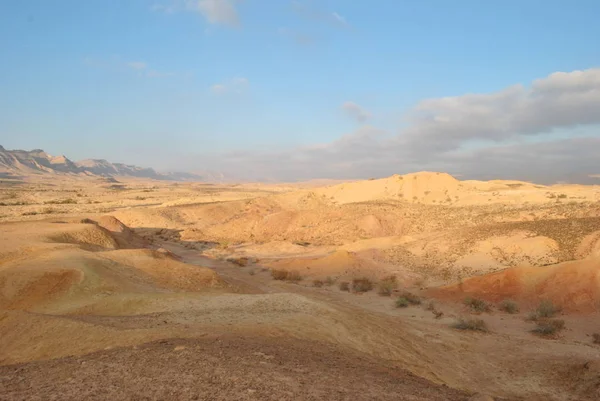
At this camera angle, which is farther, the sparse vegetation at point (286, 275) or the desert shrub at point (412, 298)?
the sparse vegetation at point (286, 275)

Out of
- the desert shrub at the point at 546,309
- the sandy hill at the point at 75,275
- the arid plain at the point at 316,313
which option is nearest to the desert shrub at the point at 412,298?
the arid plain at the point at 316,313

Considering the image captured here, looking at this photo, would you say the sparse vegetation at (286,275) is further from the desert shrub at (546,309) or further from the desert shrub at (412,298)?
the desert shrub at (546,309)

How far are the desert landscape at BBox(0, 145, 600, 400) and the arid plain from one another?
5 centimetres

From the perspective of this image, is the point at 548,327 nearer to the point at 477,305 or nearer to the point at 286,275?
the point at 477,305

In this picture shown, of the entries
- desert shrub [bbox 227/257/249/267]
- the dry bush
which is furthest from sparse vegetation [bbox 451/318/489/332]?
desert shrub [bbox 227/257/249/267]

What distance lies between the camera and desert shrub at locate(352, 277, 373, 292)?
2080 centimetres

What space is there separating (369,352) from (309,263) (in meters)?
16.3

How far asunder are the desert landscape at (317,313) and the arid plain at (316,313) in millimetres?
53

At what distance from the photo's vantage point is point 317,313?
36.3ft

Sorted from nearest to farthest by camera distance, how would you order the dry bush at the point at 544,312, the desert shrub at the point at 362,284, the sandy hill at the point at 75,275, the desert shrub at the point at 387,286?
the sandy hill at the point at 75,275, the dry bush at the point at 544,312, the desert shrub at the point at 387,286, the desert shrub at the point at 362,284

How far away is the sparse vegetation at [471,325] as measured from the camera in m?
14.0

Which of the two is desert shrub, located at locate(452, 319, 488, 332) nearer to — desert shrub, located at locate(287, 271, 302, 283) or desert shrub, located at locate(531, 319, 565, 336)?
desert shrub, located at locate(531, 319, 565, 336)

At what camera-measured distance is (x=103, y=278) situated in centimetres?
1382

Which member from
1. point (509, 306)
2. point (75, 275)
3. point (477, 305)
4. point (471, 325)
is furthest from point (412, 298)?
point (75, 275)
